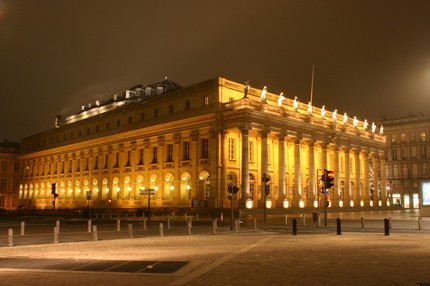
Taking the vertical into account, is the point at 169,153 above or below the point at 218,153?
above

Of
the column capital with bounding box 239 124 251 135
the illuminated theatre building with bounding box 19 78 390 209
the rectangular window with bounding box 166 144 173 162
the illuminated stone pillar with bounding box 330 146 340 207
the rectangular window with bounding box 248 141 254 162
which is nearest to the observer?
the column capital with bounding box 239 124 251 135

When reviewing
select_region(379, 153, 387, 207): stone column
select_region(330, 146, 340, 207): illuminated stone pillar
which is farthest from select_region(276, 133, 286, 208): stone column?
select_region(379, 153, 387, 207): stone column

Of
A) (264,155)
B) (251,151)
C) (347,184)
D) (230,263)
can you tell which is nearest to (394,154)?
(347,184)

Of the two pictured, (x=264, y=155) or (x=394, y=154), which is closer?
(x=264, y=155)

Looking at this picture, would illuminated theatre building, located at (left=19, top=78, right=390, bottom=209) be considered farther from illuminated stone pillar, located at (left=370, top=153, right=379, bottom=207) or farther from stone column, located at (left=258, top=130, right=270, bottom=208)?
stone column, located at (left=258, top=130, right=270, bottom=208)

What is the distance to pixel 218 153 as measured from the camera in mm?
56812

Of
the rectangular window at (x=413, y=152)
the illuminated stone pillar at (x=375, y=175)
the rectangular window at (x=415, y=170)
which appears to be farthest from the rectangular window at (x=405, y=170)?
the illuminated stone pillar at (x=375, y=175)

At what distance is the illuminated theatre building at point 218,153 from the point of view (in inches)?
2260

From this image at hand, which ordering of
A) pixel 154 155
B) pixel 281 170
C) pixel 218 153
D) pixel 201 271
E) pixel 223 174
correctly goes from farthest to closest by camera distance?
pixel 154 155 → pixel 281 170 → pixel 218 153 → pixel 223 174 → pixel 201 271

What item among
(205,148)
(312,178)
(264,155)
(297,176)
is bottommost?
(312,178)

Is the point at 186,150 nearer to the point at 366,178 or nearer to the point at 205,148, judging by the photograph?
the point at 205,148

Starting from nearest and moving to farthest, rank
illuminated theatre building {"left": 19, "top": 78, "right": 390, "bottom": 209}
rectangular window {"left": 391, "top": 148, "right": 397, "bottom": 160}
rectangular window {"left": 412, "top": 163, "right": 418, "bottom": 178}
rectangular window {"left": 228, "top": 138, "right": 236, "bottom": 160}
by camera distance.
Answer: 1. illuminated theatre building {"left": 19, "top": 78, "right": 390, "bottom": 209}
2. rectangular window {"left": 228, "top": 138, "right": 236, "bottom": 160}
3. rectangular window {"left": 412, "top": 163, "right": 418, "bottom": 178}
4. rectangular window {"left": 391, "top": 148, "right": 397, "bottom": 160}

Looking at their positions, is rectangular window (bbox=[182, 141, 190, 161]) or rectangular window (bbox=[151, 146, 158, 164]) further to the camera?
rectangular window (bbox=[151, 146, 158, 164])

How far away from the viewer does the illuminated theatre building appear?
57.4 meters
